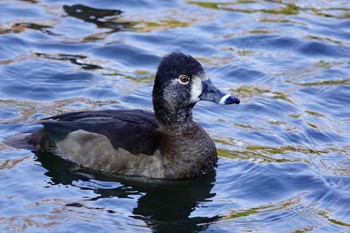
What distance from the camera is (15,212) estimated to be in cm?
923

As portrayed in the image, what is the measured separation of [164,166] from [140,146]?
1.10 ft

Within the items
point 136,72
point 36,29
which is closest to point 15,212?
point 136,72

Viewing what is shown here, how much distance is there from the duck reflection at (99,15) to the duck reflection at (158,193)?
4608mm

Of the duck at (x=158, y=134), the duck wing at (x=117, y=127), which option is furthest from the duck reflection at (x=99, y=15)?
the duck at (x=158, y=134)

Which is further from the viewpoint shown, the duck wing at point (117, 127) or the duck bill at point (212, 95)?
the duck bill at point (212, 95)

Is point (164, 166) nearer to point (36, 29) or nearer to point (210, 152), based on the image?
point (210, 152)

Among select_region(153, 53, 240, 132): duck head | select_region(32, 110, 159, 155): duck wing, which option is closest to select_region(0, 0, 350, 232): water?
select_region(32, 110, 159, 155): duck wing

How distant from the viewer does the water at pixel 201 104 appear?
938cm

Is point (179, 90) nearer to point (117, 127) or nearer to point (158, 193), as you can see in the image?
point (117, 127)

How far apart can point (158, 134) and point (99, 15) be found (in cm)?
534

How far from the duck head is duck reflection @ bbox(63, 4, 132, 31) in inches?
184

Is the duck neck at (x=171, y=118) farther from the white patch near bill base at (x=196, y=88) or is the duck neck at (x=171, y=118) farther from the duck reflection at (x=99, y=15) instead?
the duck reflection at (x=99, y=15)

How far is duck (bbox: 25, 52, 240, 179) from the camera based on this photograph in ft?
33.3

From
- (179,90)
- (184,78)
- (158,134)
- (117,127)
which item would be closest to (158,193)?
(158,134)
